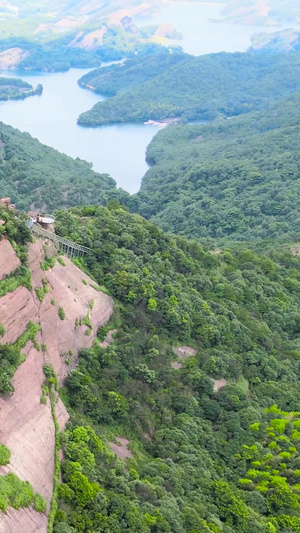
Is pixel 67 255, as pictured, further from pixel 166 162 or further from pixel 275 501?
pixel 166 162

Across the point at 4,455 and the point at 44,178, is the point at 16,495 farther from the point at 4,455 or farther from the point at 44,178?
the point at 44,178

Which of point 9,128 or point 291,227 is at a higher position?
point 9,128

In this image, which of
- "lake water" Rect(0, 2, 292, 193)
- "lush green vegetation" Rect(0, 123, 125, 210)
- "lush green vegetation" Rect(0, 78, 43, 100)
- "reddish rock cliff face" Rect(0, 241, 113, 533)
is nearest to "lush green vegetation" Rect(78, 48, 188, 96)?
"lake water" Rect(0, 2, 292, 193)

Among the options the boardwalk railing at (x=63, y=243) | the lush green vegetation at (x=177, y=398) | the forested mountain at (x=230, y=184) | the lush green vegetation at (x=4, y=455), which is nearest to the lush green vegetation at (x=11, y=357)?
the lush green vegetation at (x=4, y=455)

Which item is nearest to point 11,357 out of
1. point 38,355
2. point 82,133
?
point 38,355

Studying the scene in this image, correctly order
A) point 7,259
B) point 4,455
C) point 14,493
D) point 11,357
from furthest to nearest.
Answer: point 7,259
point 11,357
point 4,455
point 14,493

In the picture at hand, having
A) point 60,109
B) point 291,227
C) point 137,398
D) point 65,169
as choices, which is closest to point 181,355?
point 137,398
